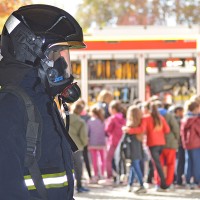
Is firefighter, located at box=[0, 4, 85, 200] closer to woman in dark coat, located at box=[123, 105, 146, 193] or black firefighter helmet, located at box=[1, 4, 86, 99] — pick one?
black firefighter helmet, located at box=[1, 4, 86, 99]

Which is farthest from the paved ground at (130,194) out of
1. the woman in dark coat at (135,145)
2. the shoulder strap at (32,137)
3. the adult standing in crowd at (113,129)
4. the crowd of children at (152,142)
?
the shoulder strap at (32,137)

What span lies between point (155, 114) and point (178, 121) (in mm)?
1622

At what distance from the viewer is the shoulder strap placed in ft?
9.74

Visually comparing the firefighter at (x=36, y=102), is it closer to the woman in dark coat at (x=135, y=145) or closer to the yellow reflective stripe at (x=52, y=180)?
the yellow reflective stripe at (x=52, y=180)

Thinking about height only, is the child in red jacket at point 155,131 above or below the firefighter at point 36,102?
below

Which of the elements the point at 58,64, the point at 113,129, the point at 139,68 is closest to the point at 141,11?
the point at 139,68

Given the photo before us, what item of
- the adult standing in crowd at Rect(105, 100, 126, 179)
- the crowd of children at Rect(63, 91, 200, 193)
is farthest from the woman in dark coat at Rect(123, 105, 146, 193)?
the adult standing in crowd at Rect(105, 100, 126, 179)

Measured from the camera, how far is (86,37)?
62.5 ft

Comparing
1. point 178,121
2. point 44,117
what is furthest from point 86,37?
point 44,117

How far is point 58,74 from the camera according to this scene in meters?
3.33

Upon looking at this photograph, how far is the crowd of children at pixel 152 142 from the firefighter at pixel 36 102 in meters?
8.55

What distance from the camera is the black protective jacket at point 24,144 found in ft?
9.39

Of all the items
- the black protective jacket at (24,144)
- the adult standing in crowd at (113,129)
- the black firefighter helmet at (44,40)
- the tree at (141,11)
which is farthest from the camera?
the tree at (141,11)

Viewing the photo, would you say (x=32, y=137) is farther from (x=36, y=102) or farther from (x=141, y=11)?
(x=141, y=11)
